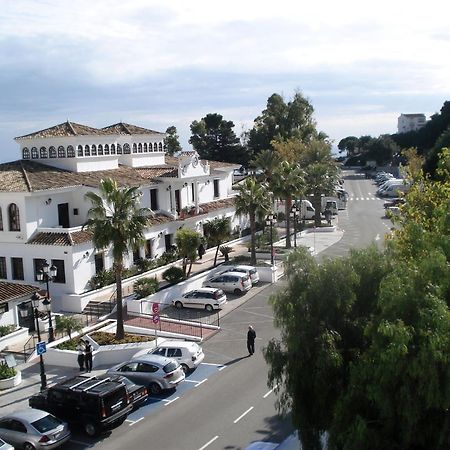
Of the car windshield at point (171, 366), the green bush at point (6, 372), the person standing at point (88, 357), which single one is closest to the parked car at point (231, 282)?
the person standing at point (88, 357)

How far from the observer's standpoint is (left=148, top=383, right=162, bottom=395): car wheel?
22.8 meters

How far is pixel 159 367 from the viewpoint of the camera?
2288 cm

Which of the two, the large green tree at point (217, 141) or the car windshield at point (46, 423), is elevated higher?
the large green tree at point (217, 141)

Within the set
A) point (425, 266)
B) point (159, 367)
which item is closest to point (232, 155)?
point (159, 367)

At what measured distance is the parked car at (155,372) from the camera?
22.7 meters

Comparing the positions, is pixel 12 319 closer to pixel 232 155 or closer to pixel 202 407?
pixel 202 407

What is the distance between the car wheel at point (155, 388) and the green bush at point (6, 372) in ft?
20.1

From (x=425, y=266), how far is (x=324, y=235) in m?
45.5

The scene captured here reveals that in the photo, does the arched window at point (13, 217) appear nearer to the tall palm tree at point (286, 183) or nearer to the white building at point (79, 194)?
the white building at point (79, 194)

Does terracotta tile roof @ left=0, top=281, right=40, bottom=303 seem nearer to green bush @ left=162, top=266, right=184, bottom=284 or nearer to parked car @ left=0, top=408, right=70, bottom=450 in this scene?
green bush @ left=162, top=266, right=184, bottom=284

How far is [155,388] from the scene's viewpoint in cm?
2281

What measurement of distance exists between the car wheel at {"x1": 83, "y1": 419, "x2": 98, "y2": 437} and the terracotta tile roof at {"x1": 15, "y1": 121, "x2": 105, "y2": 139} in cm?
2730

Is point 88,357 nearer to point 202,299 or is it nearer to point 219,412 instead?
point 219,412

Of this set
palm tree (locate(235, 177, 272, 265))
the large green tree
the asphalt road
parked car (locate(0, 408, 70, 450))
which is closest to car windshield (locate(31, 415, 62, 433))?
parked car (locate(0, 408, 70, 450))
